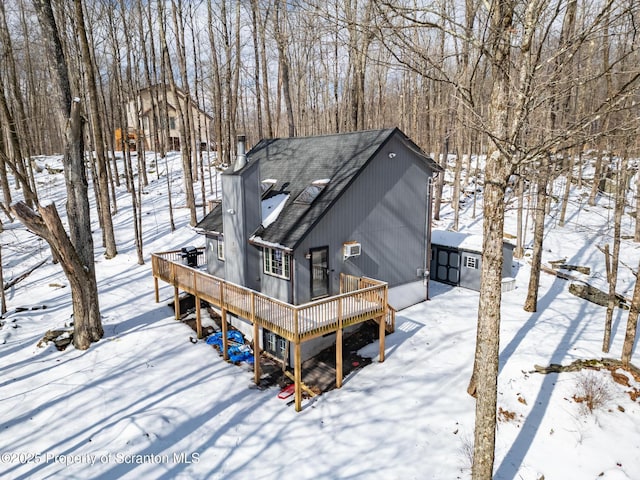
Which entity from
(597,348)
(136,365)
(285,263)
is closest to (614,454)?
(597,348)

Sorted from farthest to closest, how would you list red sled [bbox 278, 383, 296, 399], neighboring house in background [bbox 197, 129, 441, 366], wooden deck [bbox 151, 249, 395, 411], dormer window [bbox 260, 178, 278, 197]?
dormer window [bbox 260, 178, 278, 197] → neighboring house in background [bbox 197, 129, 441, 366] → red sled [bbox 278, 383, 296, 399] → wooden deck [bbox 151, 249, 395, 411]

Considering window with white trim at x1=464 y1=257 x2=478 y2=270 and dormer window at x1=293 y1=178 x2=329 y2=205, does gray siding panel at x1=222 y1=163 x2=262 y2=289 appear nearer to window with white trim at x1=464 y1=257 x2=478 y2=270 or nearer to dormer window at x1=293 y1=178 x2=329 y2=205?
dormer window at x1=293 y1=178 x2=329 y2=205

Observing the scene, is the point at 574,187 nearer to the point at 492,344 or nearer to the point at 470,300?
the point at 470,300

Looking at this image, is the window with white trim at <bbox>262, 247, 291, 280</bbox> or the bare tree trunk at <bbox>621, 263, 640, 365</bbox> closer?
the bare tree trunk at <bbox>621, 263, 640, 365</bbox>

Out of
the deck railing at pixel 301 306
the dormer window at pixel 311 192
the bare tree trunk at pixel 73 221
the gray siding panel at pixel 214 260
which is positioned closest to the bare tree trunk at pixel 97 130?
the bare tree trunk at pixel 73 221

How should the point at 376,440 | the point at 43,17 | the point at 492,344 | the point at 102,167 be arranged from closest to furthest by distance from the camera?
1. the point at 492,344
2. the point at 376,440
3. the point at 43,17
4. the point at 102,167

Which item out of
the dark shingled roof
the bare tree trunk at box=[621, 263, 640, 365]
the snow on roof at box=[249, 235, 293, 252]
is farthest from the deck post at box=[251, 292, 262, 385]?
the bare tree trunk at box=[621, 263, 640, 365]

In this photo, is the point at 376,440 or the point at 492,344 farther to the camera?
the point at 376,440
